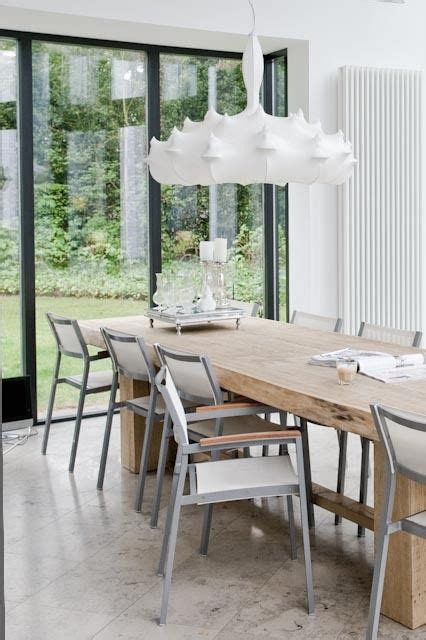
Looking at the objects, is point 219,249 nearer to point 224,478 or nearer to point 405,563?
point 224,478

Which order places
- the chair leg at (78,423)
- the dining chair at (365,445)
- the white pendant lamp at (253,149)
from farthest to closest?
the chair leg at (78,423) → the dining chair at (365,445) → the white pendant lamp at (253,149)

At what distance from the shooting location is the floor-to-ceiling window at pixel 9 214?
5949 millimetres

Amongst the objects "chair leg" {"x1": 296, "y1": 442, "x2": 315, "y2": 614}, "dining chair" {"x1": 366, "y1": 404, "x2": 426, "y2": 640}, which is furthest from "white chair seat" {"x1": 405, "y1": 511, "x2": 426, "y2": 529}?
"chair leg" {"x1": 296, "y1": 442, "x2": 315, "y2": 614}

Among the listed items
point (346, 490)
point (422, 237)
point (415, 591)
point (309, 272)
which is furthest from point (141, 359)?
point (422, 237)

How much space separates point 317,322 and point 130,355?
146 cm

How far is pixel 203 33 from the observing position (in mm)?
6145

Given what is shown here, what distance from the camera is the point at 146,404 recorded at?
4492mm

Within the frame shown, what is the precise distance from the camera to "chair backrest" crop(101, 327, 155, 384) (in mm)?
4250

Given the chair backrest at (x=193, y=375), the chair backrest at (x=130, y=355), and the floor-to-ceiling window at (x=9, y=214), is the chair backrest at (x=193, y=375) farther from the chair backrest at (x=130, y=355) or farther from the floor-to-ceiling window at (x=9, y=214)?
the floor-to-ceiling window at (x=9, y=214)

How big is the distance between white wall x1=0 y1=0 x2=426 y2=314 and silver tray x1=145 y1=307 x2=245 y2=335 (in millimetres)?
1575

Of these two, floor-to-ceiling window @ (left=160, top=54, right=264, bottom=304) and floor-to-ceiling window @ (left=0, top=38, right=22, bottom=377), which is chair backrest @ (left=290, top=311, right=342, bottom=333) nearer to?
floor-to-ceiling window @ (left=160, top=54, right=264, bottom=304)

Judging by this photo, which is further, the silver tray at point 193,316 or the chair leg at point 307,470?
the silver tray at point 193,316

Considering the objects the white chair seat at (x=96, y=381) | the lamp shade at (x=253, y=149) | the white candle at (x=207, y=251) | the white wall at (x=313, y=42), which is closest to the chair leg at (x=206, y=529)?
the lamp shade at (x=253, y=149)

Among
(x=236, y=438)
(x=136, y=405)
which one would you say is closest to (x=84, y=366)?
(x=136, y=405)
